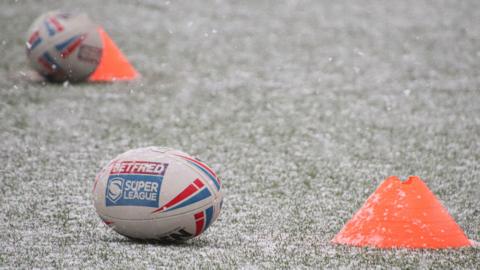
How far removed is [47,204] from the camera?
5848 mm

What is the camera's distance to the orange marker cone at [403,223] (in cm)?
468

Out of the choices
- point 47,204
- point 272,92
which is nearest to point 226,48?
point 272,92

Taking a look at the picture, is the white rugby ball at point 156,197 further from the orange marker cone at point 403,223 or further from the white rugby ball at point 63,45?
the white rugby ball at point 63,45

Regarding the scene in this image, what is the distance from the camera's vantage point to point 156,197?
15.0ft

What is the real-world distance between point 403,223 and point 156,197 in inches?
53.7

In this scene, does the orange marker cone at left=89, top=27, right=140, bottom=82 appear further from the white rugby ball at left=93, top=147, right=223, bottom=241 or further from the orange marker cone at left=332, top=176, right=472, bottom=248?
the orange marker cone at left=332, top=176, right=472, bottom=248

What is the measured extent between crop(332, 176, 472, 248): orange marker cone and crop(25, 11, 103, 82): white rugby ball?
221 inches

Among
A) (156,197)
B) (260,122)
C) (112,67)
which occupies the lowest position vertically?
(112,67)

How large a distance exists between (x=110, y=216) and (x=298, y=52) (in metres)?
8.42

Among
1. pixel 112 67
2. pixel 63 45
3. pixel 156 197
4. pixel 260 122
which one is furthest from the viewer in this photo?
pixel 112 67

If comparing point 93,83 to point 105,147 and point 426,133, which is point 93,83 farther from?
point 426,133

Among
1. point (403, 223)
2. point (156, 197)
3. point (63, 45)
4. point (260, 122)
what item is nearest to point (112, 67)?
point (63, 45)

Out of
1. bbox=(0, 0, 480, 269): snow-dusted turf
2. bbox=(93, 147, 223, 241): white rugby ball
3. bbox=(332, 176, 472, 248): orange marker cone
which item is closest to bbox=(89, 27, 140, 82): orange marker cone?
bbox=(0, 0, 480, 269): snow-dusted turf

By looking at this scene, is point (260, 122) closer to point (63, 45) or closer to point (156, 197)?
point (63, 45)
